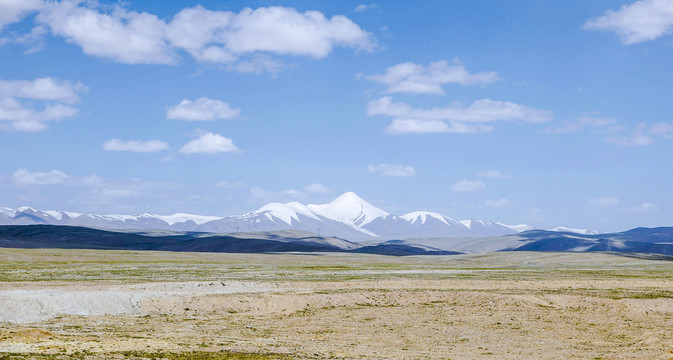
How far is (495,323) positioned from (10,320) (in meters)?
31.2

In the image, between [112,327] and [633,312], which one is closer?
[112,327]

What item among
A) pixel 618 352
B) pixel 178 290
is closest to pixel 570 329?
pixel 618 352

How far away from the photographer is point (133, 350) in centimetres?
3102

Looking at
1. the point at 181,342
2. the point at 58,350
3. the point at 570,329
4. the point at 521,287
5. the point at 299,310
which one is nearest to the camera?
the point at 58,350

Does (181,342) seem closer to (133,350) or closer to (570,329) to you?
(133,350)

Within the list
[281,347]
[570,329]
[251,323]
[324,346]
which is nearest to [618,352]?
[570,329]

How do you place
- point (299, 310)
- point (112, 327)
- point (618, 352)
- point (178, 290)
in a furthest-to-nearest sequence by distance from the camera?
point (178, 290) → point (299, 310) → point (112, 327) → point (618, 352)

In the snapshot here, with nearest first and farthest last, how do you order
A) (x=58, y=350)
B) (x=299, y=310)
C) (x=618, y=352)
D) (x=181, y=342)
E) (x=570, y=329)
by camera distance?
(x=58, y=350) → (x=181, y=342) → (x=618, y=352) → (x=570, y=329) → (x=299, y=310)

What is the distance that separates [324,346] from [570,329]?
1857 cm

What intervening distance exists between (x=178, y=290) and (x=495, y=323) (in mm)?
26781

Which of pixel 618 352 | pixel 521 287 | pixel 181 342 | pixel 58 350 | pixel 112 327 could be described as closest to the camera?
pixel 58 350

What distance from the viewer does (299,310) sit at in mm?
51938

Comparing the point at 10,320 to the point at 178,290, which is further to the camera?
the point at 178,290

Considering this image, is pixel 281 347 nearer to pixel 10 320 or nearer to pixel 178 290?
pixel 10 320
